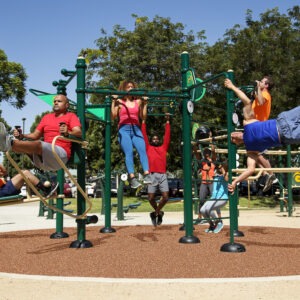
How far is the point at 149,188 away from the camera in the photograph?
9180 millimetres

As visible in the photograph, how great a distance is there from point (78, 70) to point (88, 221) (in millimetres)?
2240

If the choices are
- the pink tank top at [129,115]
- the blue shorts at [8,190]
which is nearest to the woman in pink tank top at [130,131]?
the pink tank top at [129,115]

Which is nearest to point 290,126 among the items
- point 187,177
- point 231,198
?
point 231,198

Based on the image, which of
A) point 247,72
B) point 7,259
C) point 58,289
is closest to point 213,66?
point 247,72

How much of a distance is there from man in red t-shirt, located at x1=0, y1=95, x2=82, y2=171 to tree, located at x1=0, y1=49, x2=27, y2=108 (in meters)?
24.5

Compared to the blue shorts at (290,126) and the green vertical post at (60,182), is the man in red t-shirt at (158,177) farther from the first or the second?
the blue shorts at (290,126)

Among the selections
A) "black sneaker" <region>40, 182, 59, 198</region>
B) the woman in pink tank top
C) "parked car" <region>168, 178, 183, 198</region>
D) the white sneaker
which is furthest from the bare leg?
"parked car" <region>168, 178, 183, 198</region>

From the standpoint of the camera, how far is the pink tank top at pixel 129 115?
7.79 meters

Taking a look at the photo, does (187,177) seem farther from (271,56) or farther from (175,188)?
(175,188)

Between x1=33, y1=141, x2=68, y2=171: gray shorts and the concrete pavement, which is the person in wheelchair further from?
the concrete pavement

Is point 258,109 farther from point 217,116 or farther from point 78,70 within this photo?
point 217,116

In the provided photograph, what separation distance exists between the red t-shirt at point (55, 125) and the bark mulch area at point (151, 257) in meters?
1.50

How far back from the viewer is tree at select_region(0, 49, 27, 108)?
30281mm

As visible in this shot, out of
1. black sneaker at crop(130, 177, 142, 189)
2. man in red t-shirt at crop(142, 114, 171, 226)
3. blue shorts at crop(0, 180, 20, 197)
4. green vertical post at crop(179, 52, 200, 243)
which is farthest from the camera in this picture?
man in red t-shirt at crop(142, 114, 171, 226)
